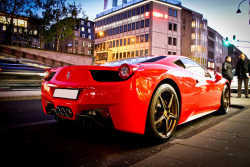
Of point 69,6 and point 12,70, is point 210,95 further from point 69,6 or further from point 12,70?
point 69,6

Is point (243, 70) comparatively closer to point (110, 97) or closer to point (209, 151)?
point (209, 151)

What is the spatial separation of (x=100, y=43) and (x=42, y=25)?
24648 mm

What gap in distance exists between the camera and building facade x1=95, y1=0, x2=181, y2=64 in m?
40.8

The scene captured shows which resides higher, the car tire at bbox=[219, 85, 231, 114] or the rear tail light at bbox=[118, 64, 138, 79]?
the rear tail light at bbox=[118, 64, 138, 79]

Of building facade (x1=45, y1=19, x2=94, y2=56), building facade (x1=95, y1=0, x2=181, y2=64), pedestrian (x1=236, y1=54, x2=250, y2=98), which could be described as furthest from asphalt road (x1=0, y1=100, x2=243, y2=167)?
building facade (x1=45, y1=19, x2=94, y2=56)

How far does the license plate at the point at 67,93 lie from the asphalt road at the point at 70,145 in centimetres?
33

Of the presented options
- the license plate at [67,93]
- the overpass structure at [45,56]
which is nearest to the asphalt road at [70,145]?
the license plate at [67,93]

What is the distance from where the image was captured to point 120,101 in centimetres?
203

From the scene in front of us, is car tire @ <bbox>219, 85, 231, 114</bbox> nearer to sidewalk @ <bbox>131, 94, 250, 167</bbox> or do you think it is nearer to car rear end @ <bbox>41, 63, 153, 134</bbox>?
sidewalk @ <bbox>131, 94, 250, 167</bbox>

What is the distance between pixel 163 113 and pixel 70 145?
1221 mm

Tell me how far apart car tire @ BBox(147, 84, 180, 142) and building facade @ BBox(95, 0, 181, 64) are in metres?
38.0

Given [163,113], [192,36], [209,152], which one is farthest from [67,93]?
[192,36]

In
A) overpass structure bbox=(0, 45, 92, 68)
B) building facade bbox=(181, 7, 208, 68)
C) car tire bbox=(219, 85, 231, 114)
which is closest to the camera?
car tire bbox=(219, 85, 231, 114)

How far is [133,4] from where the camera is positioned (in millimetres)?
44156
